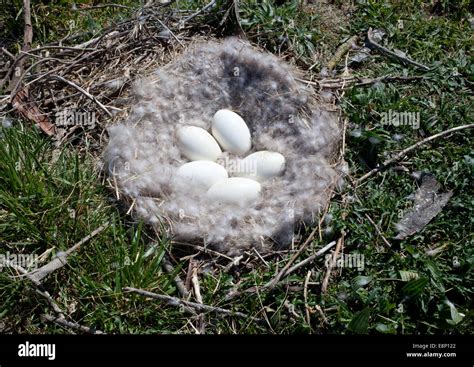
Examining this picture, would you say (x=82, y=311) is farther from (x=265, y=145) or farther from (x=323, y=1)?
(x=323, y=1)

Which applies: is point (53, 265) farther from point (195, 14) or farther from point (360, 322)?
point (195, 14)

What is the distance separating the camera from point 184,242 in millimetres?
2715

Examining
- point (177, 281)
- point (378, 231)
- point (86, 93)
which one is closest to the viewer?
point (177, 281)

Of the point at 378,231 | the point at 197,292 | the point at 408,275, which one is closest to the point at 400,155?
the point at 378,231

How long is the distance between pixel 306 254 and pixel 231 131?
840 mm

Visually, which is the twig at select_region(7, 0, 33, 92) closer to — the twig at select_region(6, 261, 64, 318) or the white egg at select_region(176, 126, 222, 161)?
the white egg at select_region(176, 126, 222, 161)

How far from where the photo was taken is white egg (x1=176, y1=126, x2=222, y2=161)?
123 inches

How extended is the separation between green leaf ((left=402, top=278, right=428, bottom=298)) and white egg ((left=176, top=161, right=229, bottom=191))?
1.05 metres

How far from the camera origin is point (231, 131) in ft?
10.4

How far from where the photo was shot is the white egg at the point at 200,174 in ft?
9.77

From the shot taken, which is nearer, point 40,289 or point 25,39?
point 40,289

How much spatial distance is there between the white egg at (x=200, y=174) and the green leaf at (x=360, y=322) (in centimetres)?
101

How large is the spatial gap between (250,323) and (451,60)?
201cm

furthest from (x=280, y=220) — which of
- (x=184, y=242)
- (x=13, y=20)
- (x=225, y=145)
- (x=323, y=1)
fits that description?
(x=13, y=20)
